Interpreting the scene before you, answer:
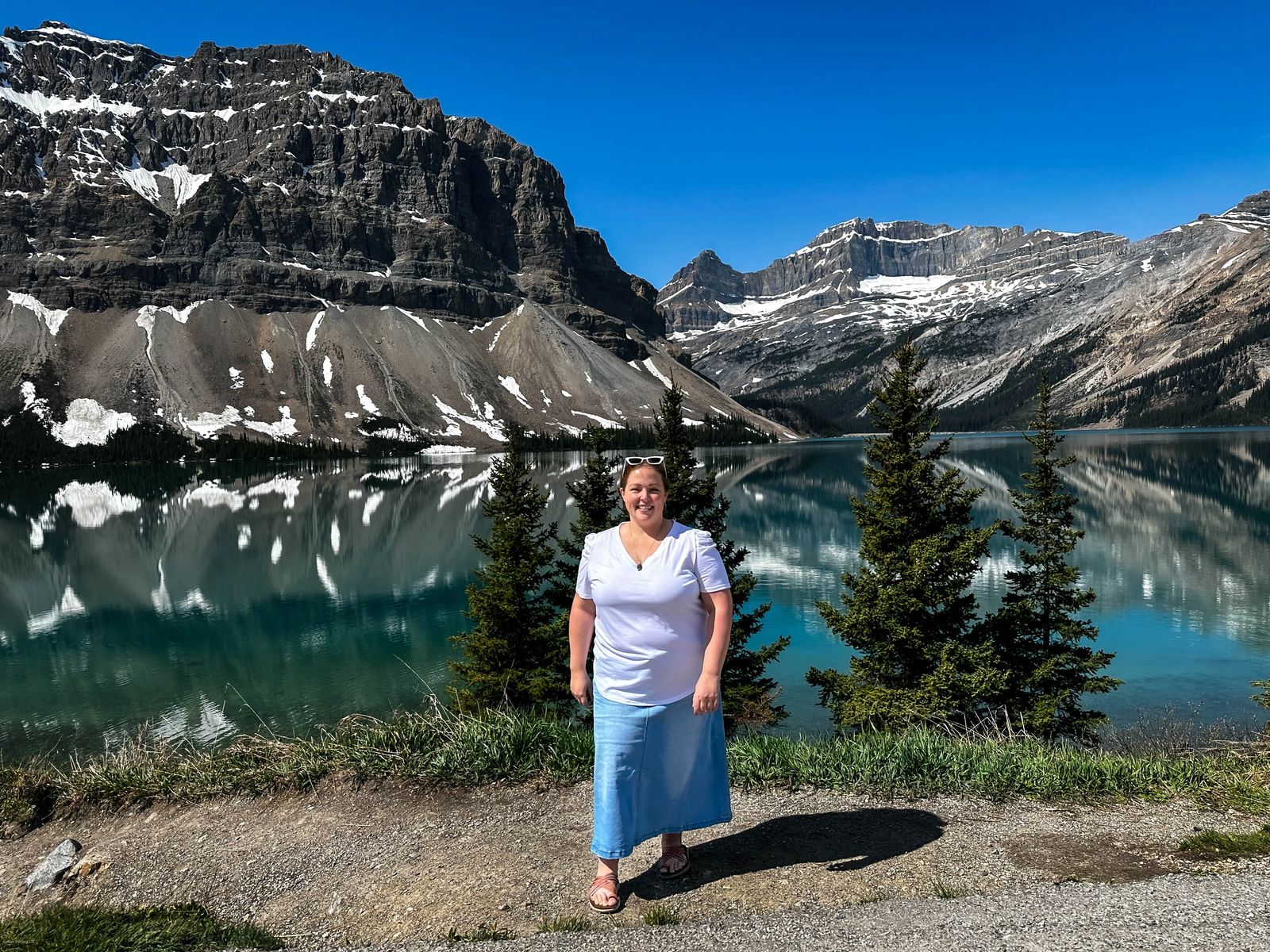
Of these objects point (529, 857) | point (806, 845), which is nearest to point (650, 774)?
point (529, 857)

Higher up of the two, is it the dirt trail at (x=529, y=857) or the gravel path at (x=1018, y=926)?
the gravel path at (x=1018, y=926)

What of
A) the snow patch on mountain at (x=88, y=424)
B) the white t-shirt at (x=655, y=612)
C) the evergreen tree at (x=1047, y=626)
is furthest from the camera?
the snow patch on mountain at (x=88, y=424)

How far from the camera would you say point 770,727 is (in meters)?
23.4

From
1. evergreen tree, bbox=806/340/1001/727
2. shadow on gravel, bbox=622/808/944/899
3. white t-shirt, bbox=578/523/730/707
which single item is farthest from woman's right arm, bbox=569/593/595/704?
evergreen tree, bbox=806/340/1001/727

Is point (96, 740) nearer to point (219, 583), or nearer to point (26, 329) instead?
point (219, 583)

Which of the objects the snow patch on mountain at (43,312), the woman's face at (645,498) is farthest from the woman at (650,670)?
the snow patch on mountain at (43,312)

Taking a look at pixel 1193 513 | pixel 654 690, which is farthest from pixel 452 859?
pixel 1193 513

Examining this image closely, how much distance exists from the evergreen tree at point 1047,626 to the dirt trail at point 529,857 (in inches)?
480

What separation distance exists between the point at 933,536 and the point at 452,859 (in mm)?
13610

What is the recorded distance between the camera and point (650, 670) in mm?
6078

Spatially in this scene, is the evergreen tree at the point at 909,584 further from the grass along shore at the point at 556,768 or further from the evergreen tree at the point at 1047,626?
the grass along shore at the point at 556,768

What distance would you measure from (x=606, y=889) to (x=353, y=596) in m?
42.0

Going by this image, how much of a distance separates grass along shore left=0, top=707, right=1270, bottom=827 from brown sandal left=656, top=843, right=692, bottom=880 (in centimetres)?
225

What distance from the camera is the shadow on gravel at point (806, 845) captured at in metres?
6.64
